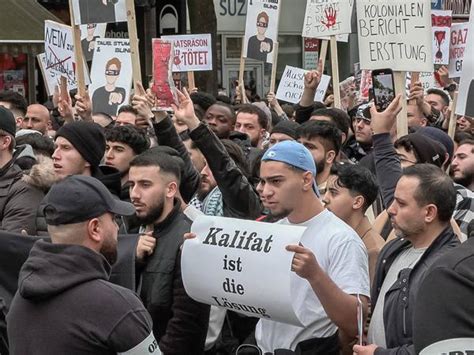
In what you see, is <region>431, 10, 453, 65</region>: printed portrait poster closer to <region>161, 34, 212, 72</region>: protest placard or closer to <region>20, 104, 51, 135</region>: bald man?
<region>161, 34, 212, 72</region>: protest placard

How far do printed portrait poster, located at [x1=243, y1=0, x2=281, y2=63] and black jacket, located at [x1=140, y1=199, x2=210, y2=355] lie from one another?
875 cm

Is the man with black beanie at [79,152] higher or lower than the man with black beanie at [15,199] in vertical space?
higher

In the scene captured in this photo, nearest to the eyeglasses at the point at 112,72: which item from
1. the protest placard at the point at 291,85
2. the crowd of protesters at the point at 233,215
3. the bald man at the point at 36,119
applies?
the bald man at the point at 36,119

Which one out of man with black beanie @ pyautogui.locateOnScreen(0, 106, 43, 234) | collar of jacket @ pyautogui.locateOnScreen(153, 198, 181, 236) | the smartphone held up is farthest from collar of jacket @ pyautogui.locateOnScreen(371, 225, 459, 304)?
man with black beanie @ pyautogui.locateOnScreen(0, 106, 43, 234)

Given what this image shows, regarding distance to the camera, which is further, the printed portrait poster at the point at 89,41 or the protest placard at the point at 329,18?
the printed portrait poster at the point at 89,41

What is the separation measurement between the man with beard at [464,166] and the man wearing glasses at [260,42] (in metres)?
7.42

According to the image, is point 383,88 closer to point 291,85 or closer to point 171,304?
point 171,304

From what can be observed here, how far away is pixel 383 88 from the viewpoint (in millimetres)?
6629

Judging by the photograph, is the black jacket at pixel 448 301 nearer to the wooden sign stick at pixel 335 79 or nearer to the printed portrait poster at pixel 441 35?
the wooden sign stick at pixel 335 79

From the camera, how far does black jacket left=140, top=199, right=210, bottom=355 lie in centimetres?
498

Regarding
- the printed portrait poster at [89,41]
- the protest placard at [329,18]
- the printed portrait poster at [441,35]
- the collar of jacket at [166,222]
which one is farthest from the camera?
the printed portrait poster at [89,41]

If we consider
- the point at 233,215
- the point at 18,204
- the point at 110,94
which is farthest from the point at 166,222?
the point at 110,94

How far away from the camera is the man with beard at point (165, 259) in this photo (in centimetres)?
500

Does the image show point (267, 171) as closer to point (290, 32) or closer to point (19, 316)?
point (19, 316)
